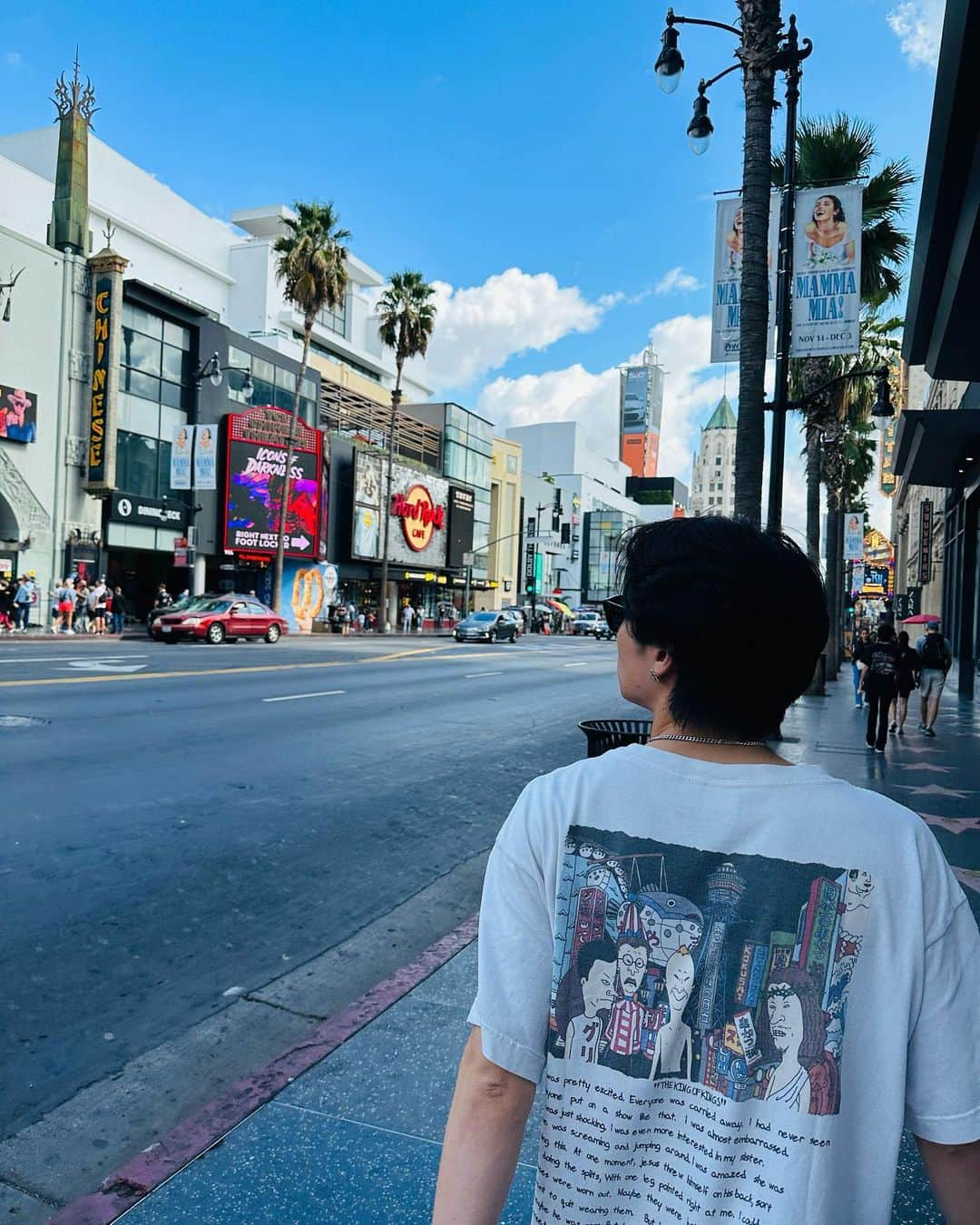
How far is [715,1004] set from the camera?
133cm

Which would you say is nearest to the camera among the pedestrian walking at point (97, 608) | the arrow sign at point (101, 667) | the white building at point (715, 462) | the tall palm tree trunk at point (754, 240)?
the tall palm tree trunk at point (754, 240)

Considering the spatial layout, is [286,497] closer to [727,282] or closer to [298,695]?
[298,695]

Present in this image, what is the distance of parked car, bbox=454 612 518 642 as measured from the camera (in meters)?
41.0

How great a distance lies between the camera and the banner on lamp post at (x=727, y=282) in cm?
1063

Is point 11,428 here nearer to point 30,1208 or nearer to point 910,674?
point 910,674

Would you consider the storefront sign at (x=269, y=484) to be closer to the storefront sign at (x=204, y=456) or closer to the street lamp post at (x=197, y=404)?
the street lamp post at (x=197, y=404)

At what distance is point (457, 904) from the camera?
543cm

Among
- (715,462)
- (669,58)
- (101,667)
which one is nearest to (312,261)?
(101,667)

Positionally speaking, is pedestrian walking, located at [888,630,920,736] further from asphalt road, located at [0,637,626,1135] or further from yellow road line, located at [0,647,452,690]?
yellow road line, located at [0,647,452,690]

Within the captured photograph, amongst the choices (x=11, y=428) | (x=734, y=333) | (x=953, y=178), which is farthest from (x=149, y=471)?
(x=953, y=178)

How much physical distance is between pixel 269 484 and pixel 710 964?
3931cm

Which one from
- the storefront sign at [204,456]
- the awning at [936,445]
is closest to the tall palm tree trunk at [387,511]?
the storefront sign at [204,456]

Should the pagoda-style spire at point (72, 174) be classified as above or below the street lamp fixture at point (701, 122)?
above

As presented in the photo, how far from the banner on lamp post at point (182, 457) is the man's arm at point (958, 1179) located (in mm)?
34278
